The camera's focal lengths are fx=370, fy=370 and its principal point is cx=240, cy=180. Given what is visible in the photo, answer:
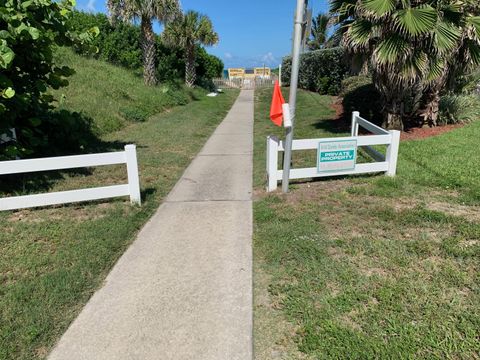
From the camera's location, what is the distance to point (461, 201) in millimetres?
5250

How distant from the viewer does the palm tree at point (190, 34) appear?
22.1m

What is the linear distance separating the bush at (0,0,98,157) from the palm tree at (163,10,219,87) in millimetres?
16853

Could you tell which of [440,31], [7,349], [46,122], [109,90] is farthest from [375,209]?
[109,90]

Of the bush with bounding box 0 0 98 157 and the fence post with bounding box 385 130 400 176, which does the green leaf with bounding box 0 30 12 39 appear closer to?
the bush with bounding box 0 0 98 157

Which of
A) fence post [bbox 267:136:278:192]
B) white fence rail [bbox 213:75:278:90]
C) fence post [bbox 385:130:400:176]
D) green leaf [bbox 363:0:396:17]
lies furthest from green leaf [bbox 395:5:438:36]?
white fence rail [bbox 213:75:278:90]

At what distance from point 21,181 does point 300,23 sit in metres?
5.02

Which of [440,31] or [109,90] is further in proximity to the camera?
[109,90]

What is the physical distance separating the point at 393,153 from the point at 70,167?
508 centimetres

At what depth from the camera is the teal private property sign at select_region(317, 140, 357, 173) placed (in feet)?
19.2

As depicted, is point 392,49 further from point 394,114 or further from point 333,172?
point 333,172

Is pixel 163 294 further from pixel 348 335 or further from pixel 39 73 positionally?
pixel 39 73

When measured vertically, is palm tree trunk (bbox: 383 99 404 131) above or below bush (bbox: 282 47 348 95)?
below

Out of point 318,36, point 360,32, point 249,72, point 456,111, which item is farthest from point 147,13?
point 318,36

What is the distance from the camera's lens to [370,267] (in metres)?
3.73
